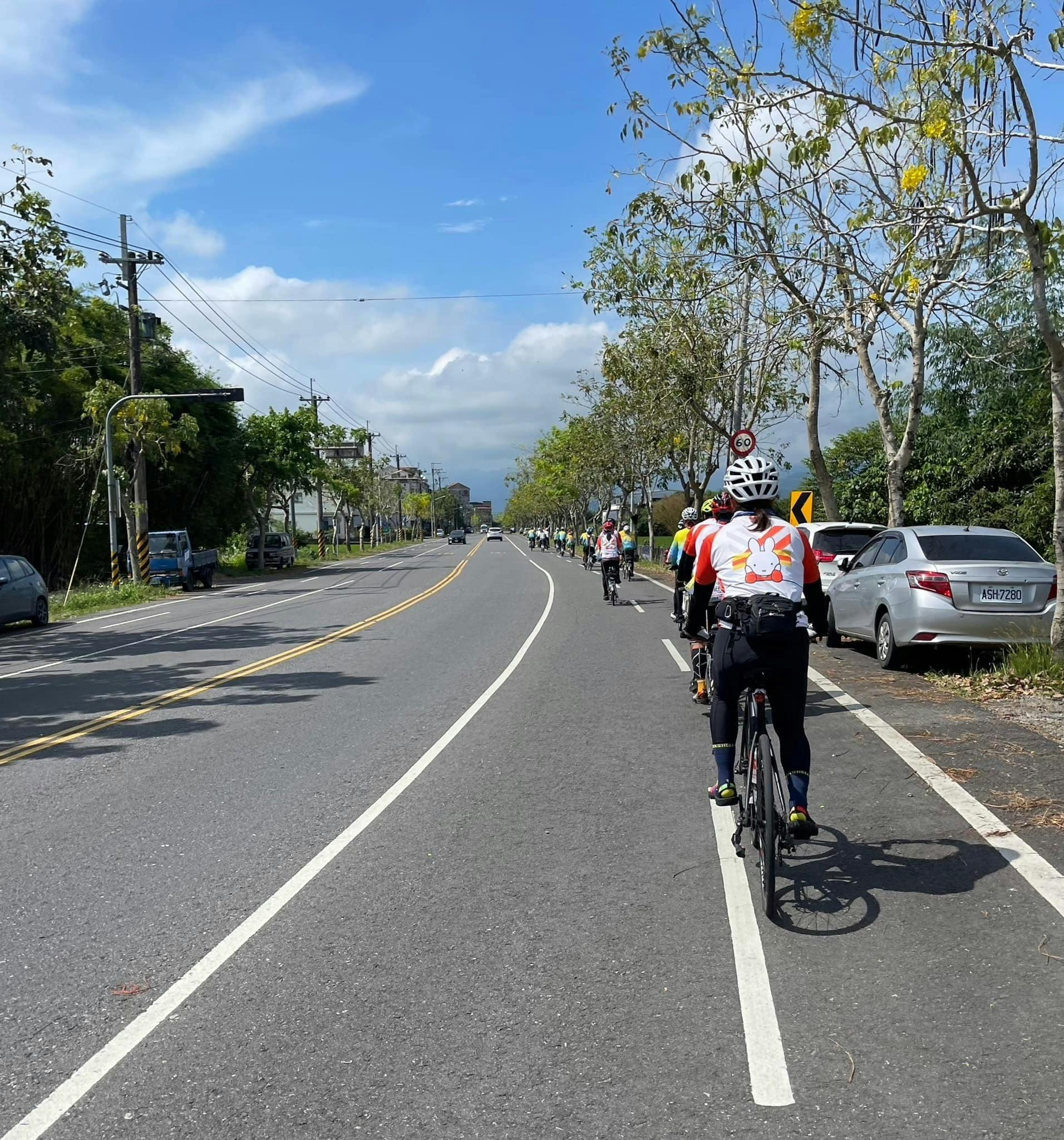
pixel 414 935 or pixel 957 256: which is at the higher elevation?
pixel 957 256

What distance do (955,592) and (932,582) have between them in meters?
0.25

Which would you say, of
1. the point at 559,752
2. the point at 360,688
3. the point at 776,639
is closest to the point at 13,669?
the point at 360,688

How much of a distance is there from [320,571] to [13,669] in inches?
1417

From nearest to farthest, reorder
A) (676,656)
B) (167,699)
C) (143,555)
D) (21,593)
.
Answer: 1. (167,699)
2. (676,656)
3. (21,593)
4. (143,555)

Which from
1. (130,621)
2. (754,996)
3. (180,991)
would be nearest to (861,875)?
(754,996)

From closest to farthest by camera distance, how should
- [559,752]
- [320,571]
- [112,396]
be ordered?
1. [559,752]
2. [112,396]
3. [320,571]

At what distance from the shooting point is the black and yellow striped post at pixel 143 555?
37.1 m

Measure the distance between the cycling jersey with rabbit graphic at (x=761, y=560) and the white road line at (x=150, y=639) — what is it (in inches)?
479

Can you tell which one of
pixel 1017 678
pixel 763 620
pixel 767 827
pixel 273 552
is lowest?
pixel 1017 678

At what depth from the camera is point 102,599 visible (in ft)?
105

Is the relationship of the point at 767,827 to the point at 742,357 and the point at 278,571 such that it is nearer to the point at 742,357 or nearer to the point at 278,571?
the point at 742,357

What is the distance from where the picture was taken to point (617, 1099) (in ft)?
11.5

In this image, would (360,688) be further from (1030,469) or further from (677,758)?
(1030,469)

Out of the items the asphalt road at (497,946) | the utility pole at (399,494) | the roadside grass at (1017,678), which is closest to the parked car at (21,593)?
the asphalt road at (497,946)
